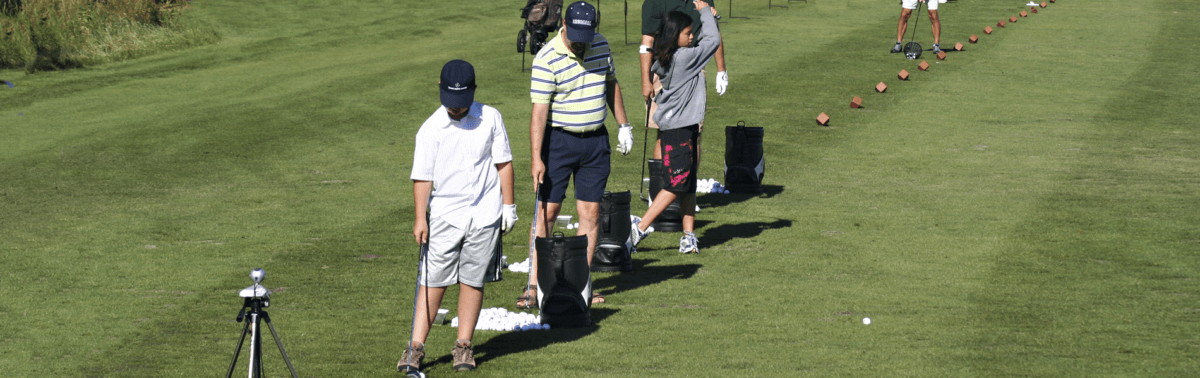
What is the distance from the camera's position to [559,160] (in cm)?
852

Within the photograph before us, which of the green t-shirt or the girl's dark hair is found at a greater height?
the girl's dark hair

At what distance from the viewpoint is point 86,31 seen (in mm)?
24703

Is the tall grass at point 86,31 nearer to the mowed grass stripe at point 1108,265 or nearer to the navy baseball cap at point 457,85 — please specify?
the mowed grass stripe at point 1108,265

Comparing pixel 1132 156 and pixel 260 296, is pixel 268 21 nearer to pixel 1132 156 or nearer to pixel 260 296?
pixel 1132 156

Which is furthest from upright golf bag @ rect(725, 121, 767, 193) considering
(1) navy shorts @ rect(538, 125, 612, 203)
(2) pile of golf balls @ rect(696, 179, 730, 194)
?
(1) navy shorts @ rect(538, 125, 612, 203)

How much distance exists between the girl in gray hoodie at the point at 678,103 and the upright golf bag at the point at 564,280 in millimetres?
1849

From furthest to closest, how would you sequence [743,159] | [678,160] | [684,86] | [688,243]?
[743,159]
[688,243]
[684,86]
[678,160]

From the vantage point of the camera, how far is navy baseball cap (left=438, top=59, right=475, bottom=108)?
22.0ft

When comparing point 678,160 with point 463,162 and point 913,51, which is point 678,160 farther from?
point 913,51

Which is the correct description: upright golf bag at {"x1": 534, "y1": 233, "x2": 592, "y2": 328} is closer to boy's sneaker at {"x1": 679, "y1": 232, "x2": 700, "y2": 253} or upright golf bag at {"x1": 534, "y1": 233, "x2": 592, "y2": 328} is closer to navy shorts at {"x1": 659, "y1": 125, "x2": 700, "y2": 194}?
navy shorts at {"x1": 659, "y1": 125, "x2": 700, "y2": 194}

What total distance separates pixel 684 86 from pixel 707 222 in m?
2.13

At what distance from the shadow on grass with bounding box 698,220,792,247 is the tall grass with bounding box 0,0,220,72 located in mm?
16688

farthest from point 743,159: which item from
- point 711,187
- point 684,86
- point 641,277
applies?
point 641,277

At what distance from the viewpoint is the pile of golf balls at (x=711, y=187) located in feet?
43.4
